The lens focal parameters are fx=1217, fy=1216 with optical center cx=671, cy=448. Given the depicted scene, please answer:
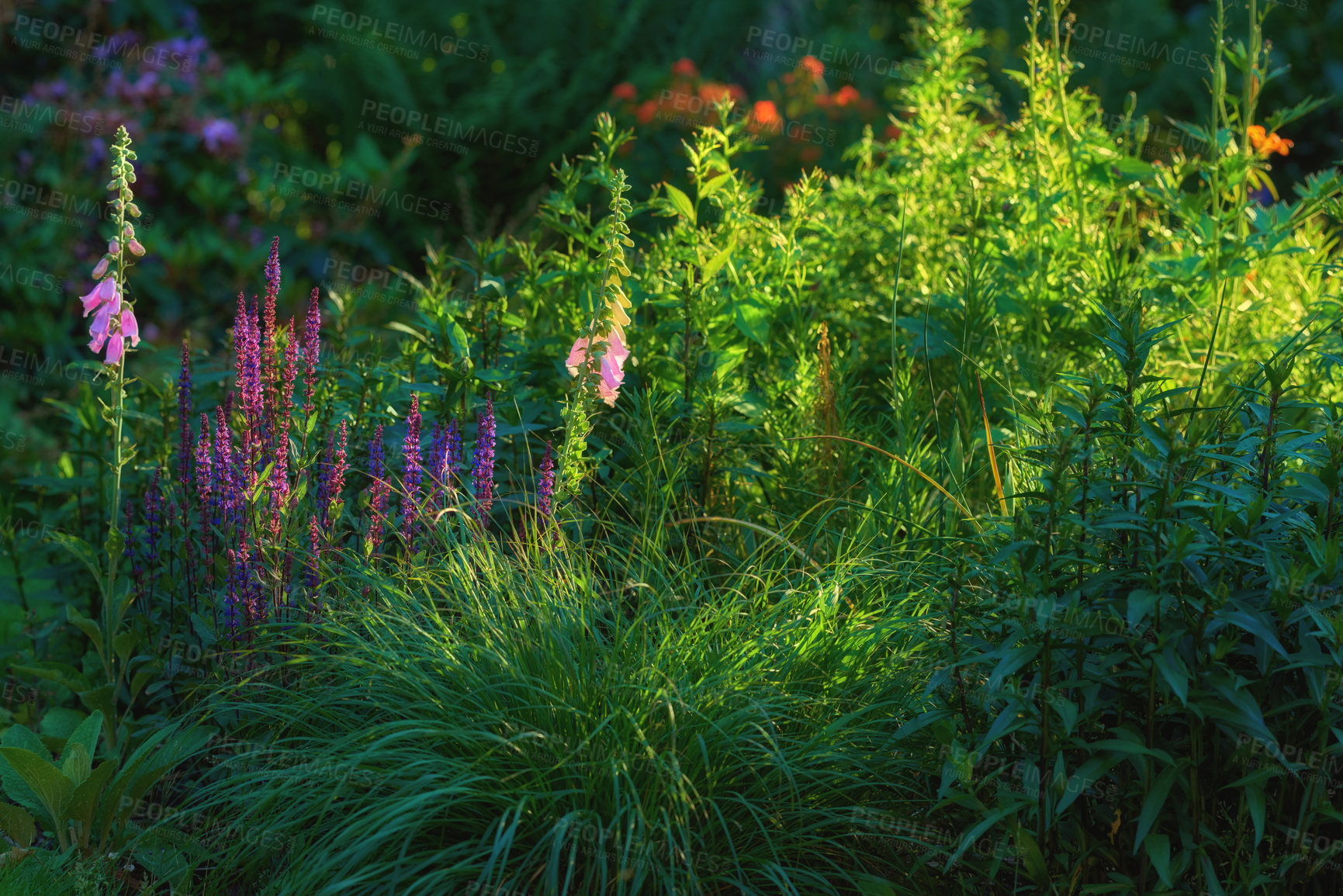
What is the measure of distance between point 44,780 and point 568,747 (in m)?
1.27

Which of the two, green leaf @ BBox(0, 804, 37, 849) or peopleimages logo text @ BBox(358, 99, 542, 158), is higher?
peopleimages logo text @ BBox(358, 99, 542, 158)

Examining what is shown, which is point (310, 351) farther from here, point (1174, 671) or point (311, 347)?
point (1174, 671)

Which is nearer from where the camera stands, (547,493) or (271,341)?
(547,493)

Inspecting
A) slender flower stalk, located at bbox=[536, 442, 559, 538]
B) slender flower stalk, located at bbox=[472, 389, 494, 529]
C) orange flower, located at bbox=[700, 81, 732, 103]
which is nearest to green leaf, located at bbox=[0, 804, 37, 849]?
slender flower stalk, located at bbox=[472, 389, 494, 529]

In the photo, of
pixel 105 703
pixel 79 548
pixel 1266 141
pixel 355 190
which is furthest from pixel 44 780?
pixel 355 190

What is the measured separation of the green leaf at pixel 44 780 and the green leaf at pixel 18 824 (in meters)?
0.05

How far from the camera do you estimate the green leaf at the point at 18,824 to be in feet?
9.50

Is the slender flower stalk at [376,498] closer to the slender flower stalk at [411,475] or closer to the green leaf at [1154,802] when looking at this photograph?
the slender flower stalk at [411,475]

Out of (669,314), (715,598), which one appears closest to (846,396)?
(669,314)

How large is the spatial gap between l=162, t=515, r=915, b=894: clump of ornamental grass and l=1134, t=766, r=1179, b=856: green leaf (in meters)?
0.52

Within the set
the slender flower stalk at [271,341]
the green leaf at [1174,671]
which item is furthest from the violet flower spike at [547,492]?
the green leaf at [1174,671]

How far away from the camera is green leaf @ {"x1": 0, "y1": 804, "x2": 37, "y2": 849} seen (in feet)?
9.50

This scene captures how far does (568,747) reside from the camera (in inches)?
102

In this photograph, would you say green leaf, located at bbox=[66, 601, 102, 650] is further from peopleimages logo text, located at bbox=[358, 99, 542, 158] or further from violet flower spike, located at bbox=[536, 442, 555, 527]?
peopleimages logo text, located at bbox=[358, 99, 542, 158]
